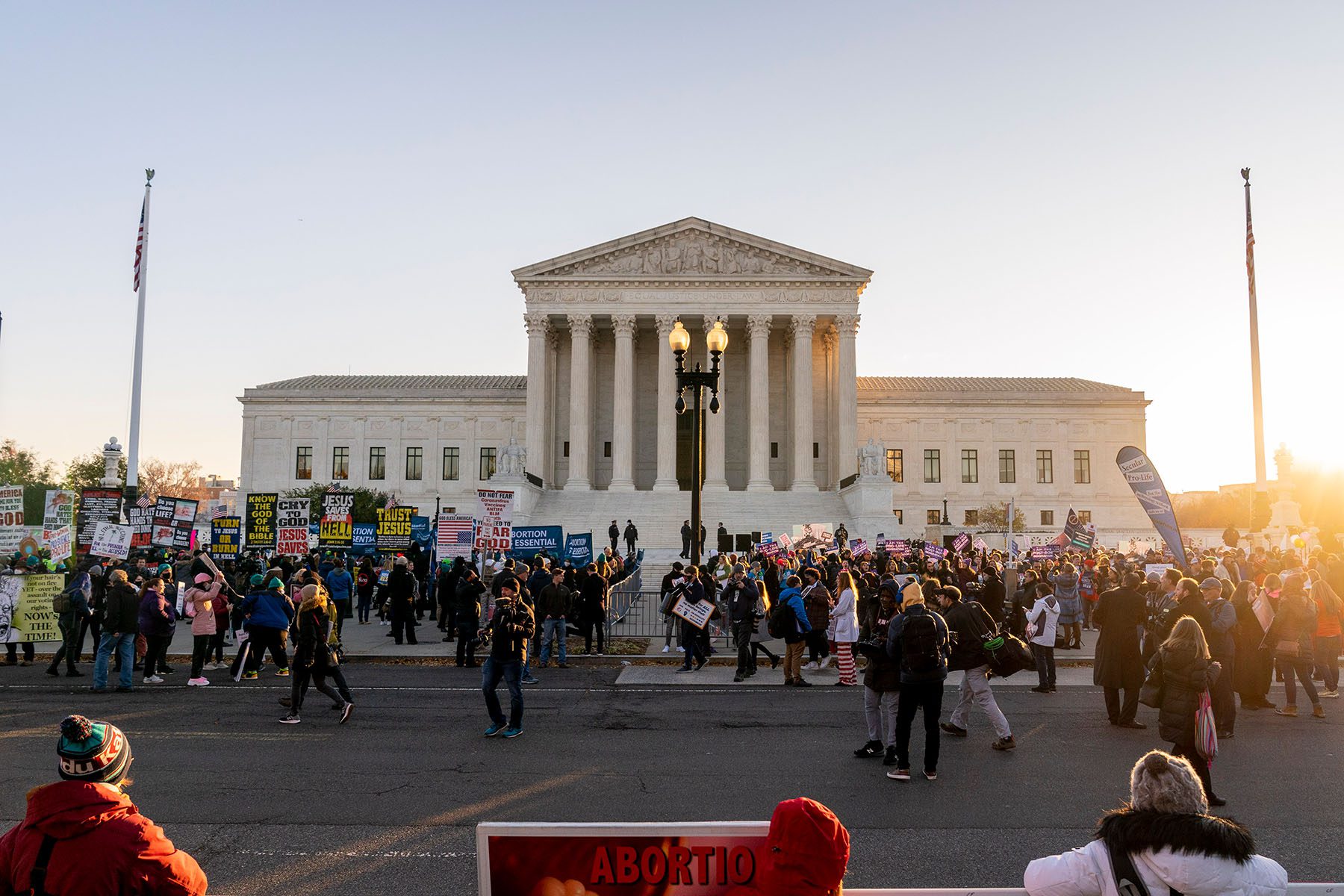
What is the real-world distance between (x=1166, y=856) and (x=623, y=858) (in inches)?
76.0

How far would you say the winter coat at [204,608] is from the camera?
15.7 meters

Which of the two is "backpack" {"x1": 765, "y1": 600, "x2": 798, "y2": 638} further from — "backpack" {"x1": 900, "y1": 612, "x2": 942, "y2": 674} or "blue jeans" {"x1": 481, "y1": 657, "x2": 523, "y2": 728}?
"backpack" {"x1": 900, "y1": 612, "x2": 942, "y2": 674}

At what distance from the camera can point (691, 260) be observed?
188ft

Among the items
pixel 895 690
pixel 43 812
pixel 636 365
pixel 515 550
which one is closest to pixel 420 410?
pixel 636 365

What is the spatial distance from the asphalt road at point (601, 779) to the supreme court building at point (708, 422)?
37.0 m

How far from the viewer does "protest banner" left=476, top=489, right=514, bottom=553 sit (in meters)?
23.4

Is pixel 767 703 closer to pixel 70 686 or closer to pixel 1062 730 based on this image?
pixel 1062 730

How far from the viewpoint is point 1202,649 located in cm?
831

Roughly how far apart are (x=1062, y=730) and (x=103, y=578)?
600 inches

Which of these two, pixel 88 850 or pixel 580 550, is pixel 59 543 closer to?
pixel 580 550

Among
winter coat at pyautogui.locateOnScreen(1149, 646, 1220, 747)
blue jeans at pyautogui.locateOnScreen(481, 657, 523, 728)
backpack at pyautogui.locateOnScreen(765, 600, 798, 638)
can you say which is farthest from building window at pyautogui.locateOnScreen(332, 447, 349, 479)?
winter coat at pyautogui.locateOnScreen(1149, 646, 1220, 747)

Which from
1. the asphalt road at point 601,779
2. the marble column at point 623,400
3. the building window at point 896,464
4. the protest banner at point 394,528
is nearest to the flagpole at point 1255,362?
the asphalt road at point 601,779

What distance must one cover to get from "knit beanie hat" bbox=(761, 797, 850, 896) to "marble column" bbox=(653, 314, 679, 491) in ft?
169

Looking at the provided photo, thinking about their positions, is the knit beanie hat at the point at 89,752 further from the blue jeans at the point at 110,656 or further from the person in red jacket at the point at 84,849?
the blue jeans at the point at 110,656
